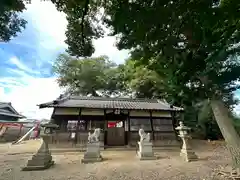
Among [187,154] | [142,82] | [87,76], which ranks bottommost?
[187,154]

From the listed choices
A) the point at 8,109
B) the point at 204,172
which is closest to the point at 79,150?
the point at 204,172

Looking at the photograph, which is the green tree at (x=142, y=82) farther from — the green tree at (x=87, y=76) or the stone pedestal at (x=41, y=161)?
the stone pedestal at (x=41, y=161)

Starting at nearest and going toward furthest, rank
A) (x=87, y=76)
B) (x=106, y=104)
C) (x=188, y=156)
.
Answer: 1. (x=188, y=156)
2. (x=106, y=104)
3. (x=87, y=76)

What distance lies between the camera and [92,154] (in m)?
7.53

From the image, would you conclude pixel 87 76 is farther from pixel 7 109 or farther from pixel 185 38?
pixel 185 38

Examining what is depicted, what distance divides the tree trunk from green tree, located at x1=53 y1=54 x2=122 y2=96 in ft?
50.0

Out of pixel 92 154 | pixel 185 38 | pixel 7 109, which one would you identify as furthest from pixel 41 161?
pixel 7 109

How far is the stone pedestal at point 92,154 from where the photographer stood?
7375 millimetres

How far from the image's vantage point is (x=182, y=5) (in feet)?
11.3

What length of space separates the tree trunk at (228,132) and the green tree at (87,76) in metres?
15.3

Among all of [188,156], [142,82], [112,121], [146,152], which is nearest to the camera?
[188,156]

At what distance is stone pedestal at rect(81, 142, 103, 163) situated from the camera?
7375 millimetres

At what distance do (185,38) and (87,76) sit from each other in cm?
1590

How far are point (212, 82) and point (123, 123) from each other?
330 inches
